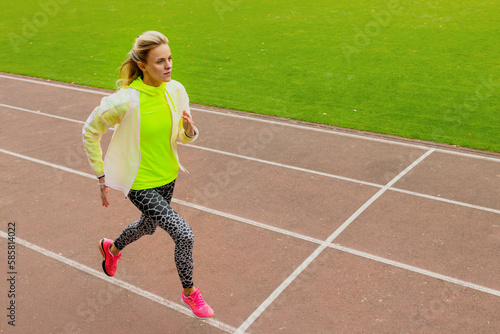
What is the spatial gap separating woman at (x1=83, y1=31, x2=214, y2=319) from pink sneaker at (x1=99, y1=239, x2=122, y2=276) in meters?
0.95

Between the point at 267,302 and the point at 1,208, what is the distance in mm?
4424

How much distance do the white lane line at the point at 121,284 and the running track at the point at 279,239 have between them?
2 cm

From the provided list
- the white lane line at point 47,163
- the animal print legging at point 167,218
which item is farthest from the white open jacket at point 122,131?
the white lane line at point 47,163

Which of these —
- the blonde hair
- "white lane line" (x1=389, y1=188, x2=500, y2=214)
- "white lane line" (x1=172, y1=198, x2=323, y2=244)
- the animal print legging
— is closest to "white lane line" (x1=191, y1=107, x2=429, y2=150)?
"white lane line" (x1=389, y1=188, x2=500, y2=214)

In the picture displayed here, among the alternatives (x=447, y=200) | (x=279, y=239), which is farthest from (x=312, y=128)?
(x=279, y=239)

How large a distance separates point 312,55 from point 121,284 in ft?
38.1

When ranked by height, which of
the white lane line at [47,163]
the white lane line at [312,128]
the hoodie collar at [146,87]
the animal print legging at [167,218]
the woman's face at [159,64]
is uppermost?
the woman's face at [159,64]

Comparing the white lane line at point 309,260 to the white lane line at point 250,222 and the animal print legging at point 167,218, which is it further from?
the animal print legging at point 167,218

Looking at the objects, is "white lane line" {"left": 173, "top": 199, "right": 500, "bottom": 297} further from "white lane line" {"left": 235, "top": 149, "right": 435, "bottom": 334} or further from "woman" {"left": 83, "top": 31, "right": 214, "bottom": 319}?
"woman" {"left": 83, "top": 31, "right": 214, "bottom": 319}

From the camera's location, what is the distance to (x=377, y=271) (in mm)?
5809

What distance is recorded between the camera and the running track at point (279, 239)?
16.9ft

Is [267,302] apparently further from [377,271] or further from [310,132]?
[310,132]

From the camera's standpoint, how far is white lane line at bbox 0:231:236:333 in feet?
16.5

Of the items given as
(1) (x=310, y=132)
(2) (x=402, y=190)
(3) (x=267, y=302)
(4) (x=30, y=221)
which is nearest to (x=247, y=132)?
(1) (x=310, y=132)
